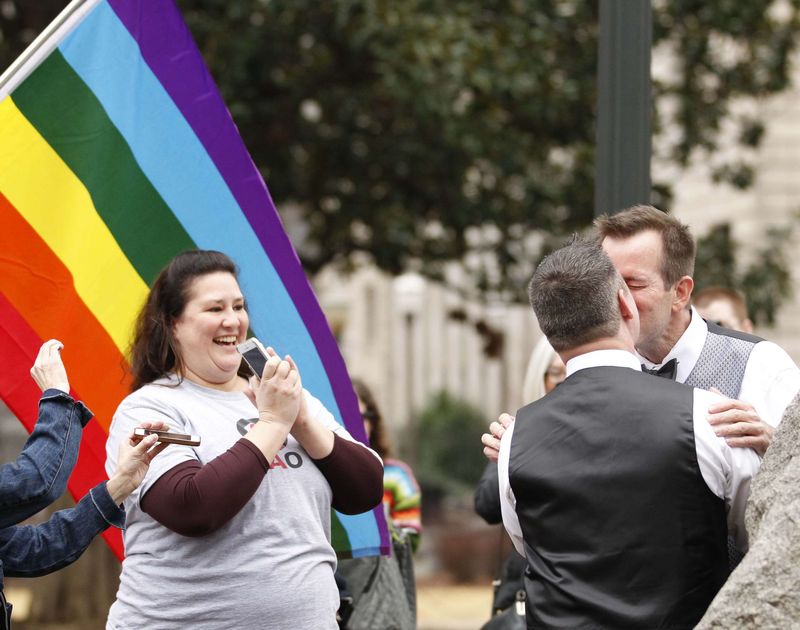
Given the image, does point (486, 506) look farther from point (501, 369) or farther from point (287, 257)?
point (501, 369)

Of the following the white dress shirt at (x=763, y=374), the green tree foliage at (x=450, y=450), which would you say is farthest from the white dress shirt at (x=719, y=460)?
the green tree foliage at (x=450, y=450)

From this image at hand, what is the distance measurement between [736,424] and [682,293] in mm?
746

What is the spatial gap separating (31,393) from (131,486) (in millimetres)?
800

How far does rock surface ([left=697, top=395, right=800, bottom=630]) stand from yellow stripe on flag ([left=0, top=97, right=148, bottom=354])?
7.41ft

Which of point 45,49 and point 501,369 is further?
point 501,369

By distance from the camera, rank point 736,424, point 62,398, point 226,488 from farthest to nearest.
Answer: point 62,398 < point 226,488 < point 736,424

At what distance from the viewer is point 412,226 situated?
10703 millimetres

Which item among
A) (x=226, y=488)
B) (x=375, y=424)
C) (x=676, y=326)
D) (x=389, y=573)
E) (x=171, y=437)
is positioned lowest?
(x=389, y=573)

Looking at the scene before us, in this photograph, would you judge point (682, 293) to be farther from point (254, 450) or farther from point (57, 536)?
point (57, 536)

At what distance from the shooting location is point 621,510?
283 centimetres

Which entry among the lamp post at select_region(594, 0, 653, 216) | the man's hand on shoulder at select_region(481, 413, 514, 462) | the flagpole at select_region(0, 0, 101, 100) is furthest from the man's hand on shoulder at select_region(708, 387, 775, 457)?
the flagpole at select_region(0, 0, 101, 100)

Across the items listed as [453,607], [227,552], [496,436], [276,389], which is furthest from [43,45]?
[453,607]

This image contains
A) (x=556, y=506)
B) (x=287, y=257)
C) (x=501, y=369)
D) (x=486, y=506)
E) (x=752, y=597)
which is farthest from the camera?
(x=501, y=369)

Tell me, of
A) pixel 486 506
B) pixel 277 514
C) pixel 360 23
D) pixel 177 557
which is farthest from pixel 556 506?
pixel 360 23
